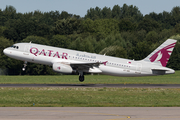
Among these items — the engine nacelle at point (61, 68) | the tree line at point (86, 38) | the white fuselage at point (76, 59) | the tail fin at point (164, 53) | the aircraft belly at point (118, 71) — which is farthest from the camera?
the tree line at point (86, 38)

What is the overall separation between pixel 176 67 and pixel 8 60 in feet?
190

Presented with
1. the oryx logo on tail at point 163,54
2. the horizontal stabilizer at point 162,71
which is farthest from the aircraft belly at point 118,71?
the oryx logo on tail at point 163,54

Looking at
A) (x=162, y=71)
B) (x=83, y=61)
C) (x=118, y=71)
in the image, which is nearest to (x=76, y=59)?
(x=83, y=61)

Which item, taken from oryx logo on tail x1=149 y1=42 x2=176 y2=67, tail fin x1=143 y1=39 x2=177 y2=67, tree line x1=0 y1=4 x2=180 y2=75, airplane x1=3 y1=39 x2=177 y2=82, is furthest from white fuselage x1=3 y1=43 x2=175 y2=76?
tree line x1=0 y1=4 x2=180 y2=75

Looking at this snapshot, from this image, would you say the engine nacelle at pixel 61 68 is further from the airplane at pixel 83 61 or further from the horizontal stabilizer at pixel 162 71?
the horizontal stabilizer at pixel 162 71

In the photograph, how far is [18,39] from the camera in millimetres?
141250

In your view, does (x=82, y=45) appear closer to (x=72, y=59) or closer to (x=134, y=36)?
(x=134, y=36)
